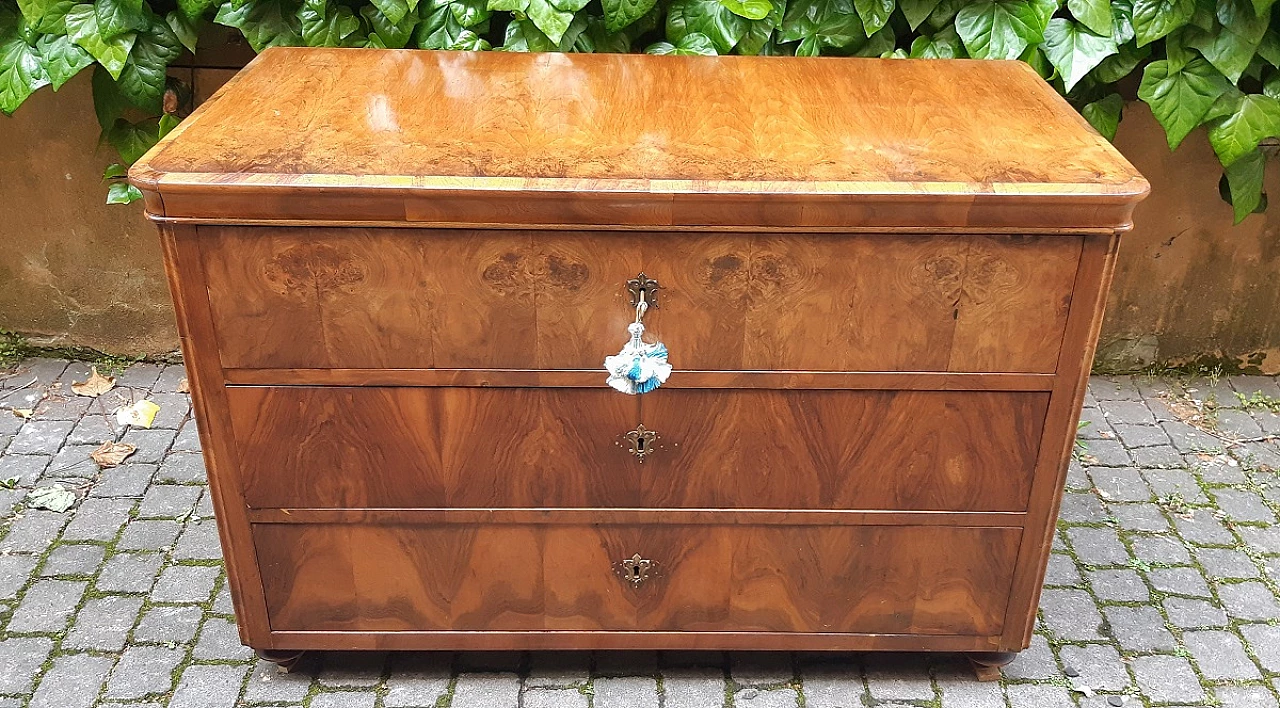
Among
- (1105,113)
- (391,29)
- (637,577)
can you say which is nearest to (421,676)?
(637,577)

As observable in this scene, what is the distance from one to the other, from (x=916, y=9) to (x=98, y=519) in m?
2.25

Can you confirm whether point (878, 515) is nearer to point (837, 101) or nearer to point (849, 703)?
point (849, 703)

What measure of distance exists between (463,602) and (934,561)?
86cm

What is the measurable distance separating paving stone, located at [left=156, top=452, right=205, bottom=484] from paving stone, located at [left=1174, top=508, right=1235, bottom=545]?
2401 millimetres

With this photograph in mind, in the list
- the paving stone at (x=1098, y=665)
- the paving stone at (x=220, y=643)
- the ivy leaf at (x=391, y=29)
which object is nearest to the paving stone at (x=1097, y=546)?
the paving stone at (x=1098, y=665)

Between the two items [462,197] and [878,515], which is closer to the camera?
[462,197]

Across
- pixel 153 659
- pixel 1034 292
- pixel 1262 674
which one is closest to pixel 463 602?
pixel 153 659

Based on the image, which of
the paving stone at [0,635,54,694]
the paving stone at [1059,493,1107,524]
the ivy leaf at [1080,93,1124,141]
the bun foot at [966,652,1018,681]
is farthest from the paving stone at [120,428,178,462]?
the ivy leaf at [1080,93,1124,141]

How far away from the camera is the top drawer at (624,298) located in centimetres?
154

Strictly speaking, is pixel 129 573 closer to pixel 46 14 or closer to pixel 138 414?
pixel 138 414

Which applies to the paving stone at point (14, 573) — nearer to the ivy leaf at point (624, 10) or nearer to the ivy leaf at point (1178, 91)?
the ivy leaf at point (624, 10)

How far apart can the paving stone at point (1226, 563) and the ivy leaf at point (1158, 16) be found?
118cm

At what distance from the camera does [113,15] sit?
235 centimetres

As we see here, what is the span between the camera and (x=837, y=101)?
1.85m
